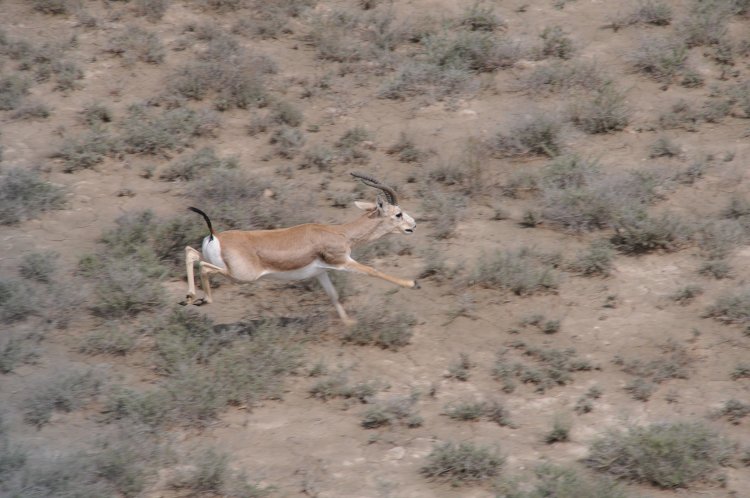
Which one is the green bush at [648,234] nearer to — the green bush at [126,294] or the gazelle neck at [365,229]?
the gazelle neck at [365,229]

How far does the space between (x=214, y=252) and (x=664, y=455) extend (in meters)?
4.53

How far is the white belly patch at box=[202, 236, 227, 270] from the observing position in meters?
9.95

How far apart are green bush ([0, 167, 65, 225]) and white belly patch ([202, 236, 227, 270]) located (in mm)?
Answer: 3758

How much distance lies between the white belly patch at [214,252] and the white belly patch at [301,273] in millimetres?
481

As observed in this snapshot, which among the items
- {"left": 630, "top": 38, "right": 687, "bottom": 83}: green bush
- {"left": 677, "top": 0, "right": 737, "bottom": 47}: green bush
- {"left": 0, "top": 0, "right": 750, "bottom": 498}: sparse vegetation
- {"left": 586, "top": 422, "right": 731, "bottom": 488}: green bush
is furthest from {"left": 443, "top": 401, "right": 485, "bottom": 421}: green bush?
{"left": 677, "top": 0, "right": 737, "bottom": 47}: green bush

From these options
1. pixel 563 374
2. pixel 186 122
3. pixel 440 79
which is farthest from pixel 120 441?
pixel 440 79

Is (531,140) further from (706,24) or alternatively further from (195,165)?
(195,165)

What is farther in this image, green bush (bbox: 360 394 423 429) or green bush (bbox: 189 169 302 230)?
green bush (bbox: 189 169 302 230)

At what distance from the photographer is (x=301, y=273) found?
10305 millimetres

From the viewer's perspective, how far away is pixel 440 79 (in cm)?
1547

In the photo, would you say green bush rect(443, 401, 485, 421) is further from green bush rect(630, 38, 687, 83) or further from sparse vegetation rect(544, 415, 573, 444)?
green bush rect(630, 38, 687, 83)

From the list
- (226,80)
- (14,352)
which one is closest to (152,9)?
(226,80)

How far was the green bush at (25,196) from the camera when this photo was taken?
12633 millimetres

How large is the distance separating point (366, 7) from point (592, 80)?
4.39 meters
